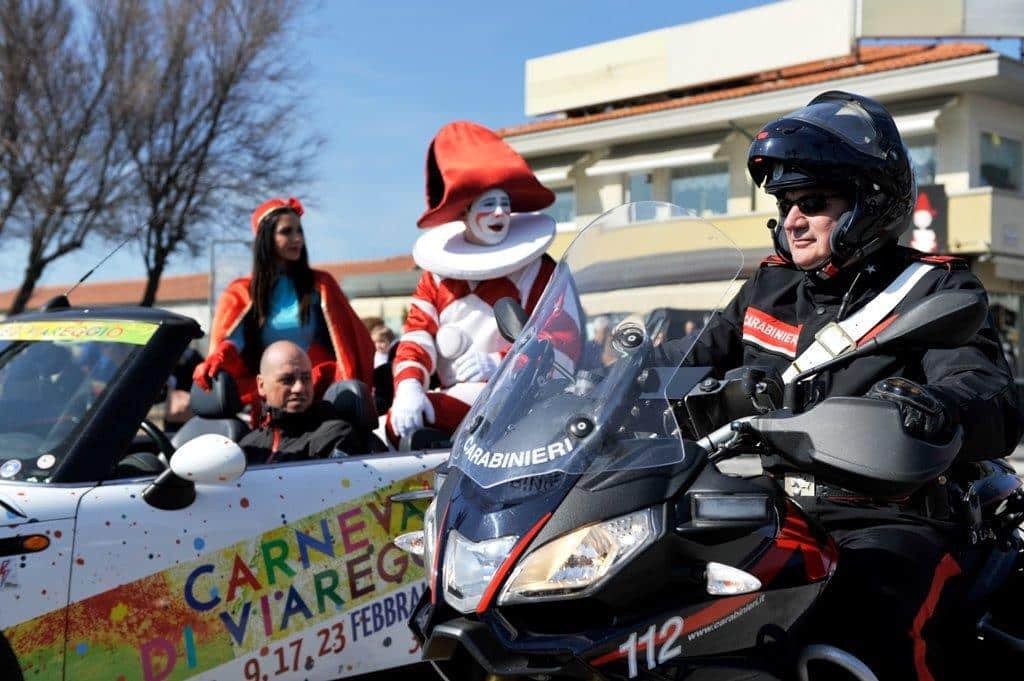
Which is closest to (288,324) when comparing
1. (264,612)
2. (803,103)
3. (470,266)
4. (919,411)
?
(470,266)

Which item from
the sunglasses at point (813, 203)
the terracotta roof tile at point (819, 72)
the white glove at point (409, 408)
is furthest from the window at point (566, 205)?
the sunglasses at point (813, 203)

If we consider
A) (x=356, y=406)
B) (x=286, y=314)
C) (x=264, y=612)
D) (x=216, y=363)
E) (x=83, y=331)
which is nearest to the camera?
(x=264, y=612)

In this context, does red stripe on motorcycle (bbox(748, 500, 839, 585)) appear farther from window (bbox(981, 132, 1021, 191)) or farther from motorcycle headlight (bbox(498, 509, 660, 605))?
window (bbox(981, 132, 1021, 191))

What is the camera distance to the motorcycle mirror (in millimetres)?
2646

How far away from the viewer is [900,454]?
188 cm

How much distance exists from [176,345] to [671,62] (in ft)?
94.7

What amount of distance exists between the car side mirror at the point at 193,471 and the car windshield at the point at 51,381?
1.02 feet

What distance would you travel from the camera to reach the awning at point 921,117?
23.4m

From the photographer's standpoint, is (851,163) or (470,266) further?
(470,266)

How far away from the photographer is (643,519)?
194cm

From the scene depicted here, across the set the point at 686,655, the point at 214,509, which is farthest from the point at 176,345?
the point at 686,655

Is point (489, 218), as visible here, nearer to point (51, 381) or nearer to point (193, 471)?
point (51, 381)

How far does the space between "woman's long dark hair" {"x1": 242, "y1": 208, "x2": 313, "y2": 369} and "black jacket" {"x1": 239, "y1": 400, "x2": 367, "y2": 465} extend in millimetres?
1032

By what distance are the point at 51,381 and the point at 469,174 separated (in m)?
2.47
